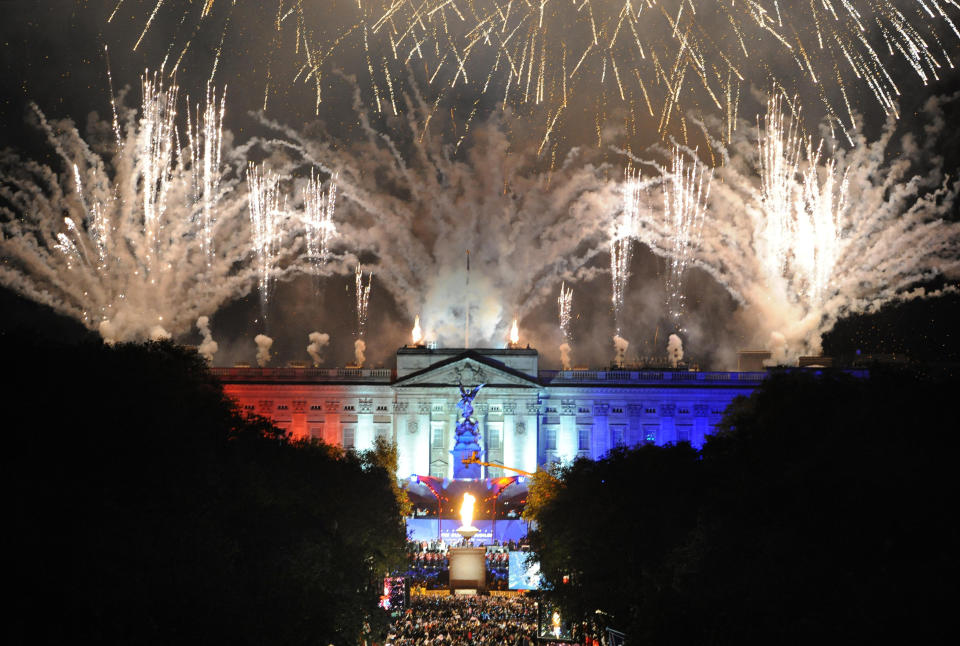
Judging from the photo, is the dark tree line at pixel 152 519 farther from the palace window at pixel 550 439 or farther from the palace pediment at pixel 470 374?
the palace window at pixel 550 439

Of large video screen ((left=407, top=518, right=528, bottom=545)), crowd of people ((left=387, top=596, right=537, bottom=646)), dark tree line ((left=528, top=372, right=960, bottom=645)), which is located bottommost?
crowd of people ((left=387, top=596, right=537, bottom=646))

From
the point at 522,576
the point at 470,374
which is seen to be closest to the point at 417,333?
the point at 470,374

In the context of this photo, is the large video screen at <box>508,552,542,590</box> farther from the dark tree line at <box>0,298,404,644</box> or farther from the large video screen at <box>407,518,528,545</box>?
the large video screen at <box>407,518,528,545</box>

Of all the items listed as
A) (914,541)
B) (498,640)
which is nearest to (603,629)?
(498,640)

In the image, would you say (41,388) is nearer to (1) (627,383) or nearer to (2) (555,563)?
(2) (555,563)

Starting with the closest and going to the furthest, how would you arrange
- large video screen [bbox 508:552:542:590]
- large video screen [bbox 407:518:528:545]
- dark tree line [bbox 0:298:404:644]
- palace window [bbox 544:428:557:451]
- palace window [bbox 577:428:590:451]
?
dark tree line [bbox 0:298:404:644] < large video screen [bbox 508:552:542:590] < large video screen [bbox 407:518:528:545] < palace window [bbox 544:428:557:451] < palace window [bbox 577:428:590:451]

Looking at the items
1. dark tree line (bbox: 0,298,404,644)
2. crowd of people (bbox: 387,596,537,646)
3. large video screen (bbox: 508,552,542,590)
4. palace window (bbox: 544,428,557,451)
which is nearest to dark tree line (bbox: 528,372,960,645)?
crowd of people (bbox: 387,596,537,646)
